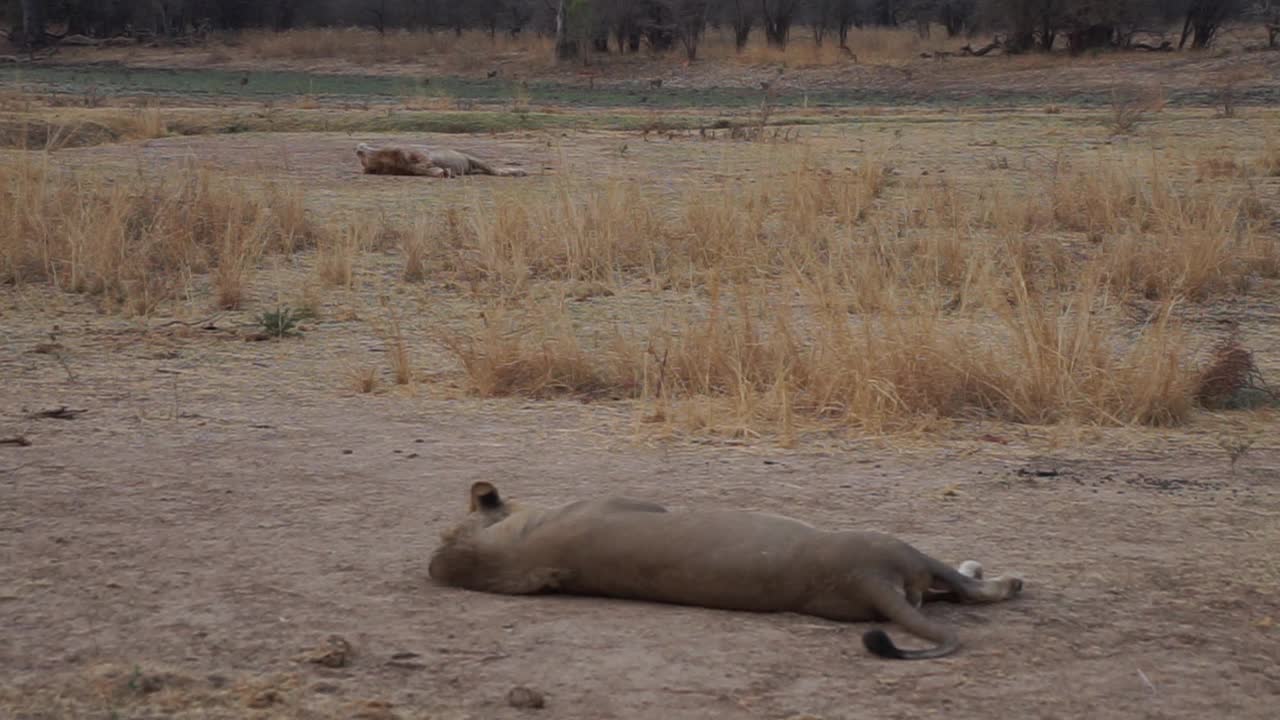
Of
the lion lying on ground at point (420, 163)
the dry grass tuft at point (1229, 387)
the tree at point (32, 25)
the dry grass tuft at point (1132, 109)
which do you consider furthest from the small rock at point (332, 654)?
the tree at point (32, 25)

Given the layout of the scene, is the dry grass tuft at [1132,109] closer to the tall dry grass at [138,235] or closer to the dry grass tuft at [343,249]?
the dry grass tuft at [343,249]

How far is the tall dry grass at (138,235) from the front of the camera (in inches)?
362

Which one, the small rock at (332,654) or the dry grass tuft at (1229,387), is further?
the dry grass tuft at (1229,387)

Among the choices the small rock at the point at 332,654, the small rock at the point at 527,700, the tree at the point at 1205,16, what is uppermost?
the tree at the point at 1205,16

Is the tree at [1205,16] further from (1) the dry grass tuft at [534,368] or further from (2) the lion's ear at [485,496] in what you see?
(2) the lion's ear at [485,496]

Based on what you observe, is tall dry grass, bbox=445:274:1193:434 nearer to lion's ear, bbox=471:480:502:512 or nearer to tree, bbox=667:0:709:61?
lion's ear, bbox=471:480:502:512

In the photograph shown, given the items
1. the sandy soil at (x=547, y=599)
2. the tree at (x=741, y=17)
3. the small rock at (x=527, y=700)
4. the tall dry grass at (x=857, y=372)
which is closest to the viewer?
the small rock at (x=527, y=700)

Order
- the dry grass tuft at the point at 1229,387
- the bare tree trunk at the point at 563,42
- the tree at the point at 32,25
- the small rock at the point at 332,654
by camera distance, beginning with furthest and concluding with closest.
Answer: the tree at the point at 32,25, the bare tree trunk at the point at 563,42, the dry grass tuft at the point at 1229,387, the small rock at the point at 332,654

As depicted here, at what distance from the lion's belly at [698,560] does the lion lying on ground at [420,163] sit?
11516mm

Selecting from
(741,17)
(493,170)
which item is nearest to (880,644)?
(493,170)

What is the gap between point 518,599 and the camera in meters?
4.02

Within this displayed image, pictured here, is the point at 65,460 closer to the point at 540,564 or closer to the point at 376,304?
the point at 540,564

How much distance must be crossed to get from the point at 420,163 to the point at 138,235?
4.81m

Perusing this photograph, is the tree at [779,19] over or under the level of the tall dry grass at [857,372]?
over
